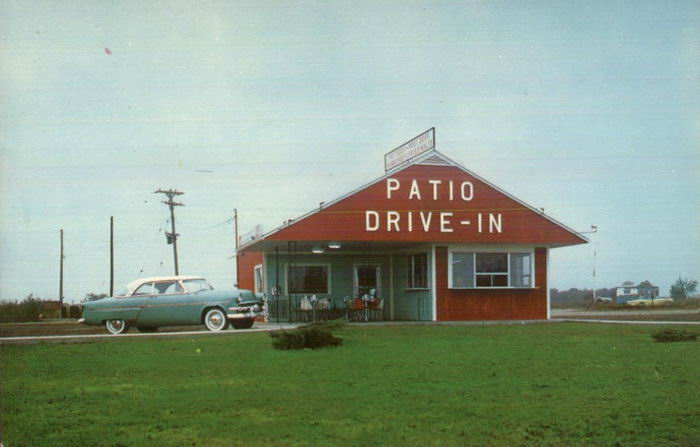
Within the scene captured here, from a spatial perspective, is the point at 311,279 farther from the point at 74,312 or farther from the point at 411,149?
the point at 74,312

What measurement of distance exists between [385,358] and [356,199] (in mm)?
11871

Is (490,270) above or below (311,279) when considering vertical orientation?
above

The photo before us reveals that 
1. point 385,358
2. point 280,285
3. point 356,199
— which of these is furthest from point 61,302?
point 385,358

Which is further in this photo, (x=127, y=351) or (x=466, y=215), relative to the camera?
(x=466, y=215)

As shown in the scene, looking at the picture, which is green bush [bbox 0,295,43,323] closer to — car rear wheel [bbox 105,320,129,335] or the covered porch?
the covered porch

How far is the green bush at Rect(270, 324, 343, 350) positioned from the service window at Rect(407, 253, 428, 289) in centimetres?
1160

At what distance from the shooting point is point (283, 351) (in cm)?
1362

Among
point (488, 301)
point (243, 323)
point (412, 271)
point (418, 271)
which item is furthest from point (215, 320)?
point (488, 301)

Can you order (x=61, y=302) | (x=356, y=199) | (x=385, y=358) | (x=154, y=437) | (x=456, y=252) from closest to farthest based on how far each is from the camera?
(x=154, y=437), (x=385, y=358), (x=356, y=199), (x=456, y=252), (x=61, y=302)

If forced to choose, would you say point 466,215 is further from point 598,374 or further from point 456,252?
point 598,374

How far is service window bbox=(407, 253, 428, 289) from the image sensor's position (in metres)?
25.6

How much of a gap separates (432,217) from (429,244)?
1.07 m

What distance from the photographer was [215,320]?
68.1 ft

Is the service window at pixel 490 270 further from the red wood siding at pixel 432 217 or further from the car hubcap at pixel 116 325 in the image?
the car hubcap at pixel 116 325
